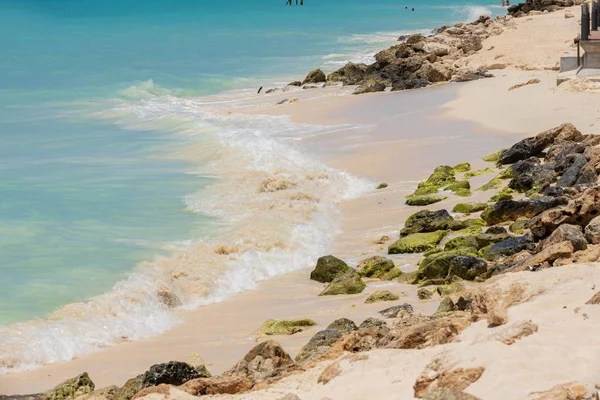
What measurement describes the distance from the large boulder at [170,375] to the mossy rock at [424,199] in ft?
28.2

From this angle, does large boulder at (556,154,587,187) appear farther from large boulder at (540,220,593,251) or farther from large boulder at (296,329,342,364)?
large boulder at (296,329,342,364)

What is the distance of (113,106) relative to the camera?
32000 millimetres

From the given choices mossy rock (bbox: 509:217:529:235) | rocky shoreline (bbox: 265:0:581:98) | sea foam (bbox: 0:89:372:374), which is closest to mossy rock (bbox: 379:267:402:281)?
mossy rock (bbox: 509:217:529:235)

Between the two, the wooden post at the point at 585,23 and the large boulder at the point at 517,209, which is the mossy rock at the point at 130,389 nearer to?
the large boulder at the point at 517,209

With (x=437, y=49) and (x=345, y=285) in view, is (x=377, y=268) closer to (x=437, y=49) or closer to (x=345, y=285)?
(x=345, y=285)

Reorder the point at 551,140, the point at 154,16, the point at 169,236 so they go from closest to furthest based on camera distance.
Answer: the point at 169,236
the point at 551,140
the point at 154,16

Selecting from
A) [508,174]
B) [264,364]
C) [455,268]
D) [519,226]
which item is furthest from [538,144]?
[264,364]

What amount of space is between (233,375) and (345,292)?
4269mm

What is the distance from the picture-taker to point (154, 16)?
71.6 m

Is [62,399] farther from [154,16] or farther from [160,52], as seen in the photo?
[154,16]

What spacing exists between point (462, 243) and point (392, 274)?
3.62ft

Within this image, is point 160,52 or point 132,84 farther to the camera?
point 160,52

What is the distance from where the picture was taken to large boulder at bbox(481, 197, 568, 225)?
45.3 feet

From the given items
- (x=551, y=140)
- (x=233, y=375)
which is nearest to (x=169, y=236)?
(x=551, y=140)
